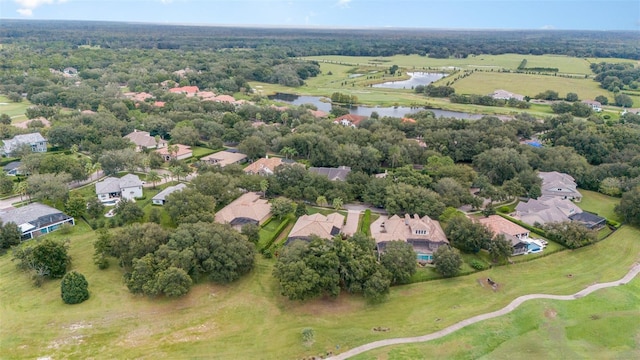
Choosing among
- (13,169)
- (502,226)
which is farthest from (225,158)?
(502,226)

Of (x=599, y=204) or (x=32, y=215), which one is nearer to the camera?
(x=32, y=215)

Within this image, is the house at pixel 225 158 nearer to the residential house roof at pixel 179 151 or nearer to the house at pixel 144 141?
the residential house roof at pixel 179 151

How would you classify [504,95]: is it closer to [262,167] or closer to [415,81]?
[415,81]

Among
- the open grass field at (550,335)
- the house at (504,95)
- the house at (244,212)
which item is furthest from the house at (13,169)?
the house at (504,95)

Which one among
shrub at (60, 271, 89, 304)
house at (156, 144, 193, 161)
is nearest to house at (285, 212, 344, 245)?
shrub at (60, 271, 89, 304)

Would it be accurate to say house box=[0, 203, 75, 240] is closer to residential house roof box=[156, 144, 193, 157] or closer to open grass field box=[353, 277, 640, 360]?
residential house roof box=[156, 144, 193, 157]

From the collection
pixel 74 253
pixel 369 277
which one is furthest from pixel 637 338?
pixel 74 253
